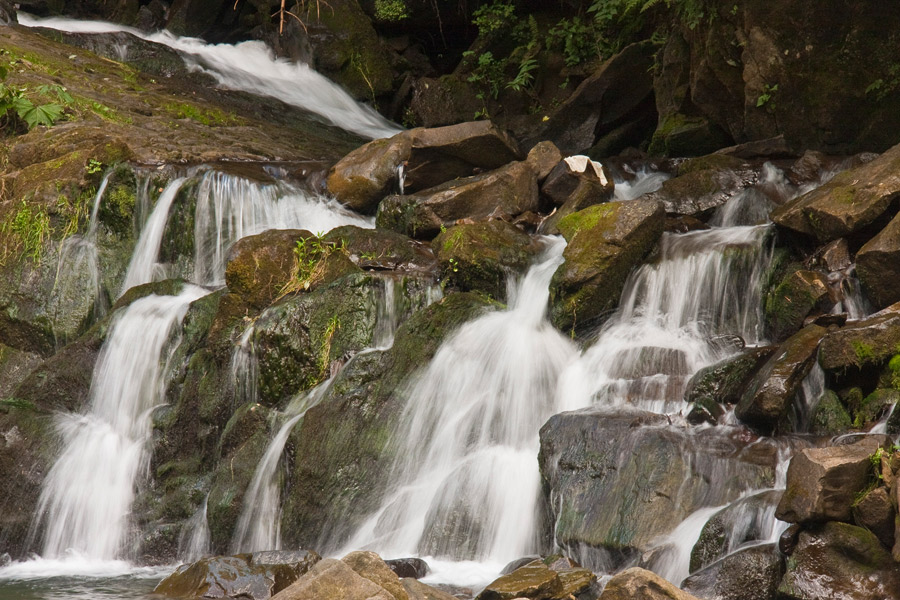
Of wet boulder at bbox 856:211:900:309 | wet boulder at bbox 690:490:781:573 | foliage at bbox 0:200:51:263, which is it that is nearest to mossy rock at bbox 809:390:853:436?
wet boulder at bbox 690:490:781:573

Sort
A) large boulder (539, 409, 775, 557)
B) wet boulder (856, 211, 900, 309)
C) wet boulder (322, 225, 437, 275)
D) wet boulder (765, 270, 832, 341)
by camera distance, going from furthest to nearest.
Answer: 1. wet boulder (322, 225, 437, 275)
2. wet boulder (765, 270, 832, 341)
3. wet boulder (856, 211, 900, 309)
4. large boulder (539, 409, 775, 557)

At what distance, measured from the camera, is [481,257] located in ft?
27.2

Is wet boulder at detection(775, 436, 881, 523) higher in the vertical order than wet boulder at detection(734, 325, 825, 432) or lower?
lower

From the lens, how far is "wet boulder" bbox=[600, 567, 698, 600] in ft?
12.5

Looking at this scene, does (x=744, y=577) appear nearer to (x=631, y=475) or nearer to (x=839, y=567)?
(x=839, y=567)

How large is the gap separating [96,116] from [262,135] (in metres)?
2.28

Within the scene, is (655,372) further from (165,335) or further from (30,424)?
(30,424)

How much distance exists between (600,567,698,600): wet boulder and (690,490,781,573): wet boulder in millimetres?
912

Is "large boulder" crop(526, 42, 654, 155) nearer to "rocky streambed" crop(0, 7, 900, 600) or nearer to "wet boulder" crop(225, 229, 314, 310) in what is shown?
"rocky streambed" crop(0, 7, 900, 600)

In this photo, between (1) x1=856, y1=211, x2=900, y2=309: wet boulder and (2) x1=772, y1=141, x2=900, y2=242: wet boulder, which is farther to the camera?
(2) x1=772, y1=141, x2=900, y2=242: wet boulder

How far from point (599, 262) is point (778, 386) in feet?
7.74

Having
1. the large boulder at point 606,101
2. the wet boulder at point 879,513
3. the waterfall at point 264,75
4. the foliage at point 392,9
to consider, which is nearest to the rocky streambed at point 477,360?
the wet boulder at point 879,513

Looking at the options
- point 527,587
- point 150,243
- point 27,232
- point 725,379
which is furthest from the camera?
point 150,243

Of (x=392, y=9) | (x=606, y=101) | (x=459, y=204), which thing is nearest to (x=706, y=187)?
(x=459, y=204)
